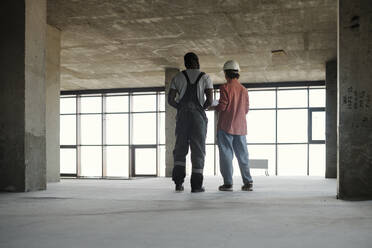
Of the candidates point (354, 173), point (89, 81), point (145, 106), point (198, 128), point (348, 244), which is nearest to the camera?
point (348, 244)

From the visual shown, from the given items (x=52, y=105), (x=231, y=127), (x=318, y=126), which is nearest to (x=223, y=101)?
(x=231, y=127)

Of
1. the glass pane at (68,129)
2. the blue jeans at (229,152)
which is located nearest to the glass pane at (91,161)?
the glass pane at (68,129)

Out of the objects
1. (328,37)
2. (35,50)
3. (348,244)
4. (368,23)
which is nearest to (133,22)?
(35,50)

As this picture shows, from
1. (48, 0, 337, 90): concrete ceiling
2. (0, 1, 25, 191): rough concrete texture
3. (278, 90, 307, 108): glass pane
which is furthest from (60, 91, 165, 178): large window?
(0, 1, 25, 191): rough concrete texture

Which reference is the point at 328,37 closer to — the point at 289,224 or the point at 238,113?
the point at 238,113

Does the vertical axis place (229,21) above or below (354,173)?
above

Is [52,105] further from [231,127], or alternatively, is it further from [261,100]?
[261,100]

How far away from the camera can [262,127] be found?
16.6 metres

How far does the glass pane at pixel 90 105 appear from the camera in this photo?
18.4 metres

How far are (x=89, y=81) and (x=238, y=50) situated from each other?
7050mm

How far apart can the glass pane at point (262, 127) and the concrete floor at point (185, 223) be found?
12478 mm

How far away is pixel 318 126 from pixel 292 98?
4.79ft

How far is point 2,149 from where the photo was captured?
529cm

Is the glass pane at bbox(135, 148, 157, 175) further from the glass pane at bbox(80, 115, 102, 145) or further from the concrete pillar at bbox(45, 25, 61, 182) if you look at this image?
the concrete pillar at bbox(45, 25, 61, 182)
